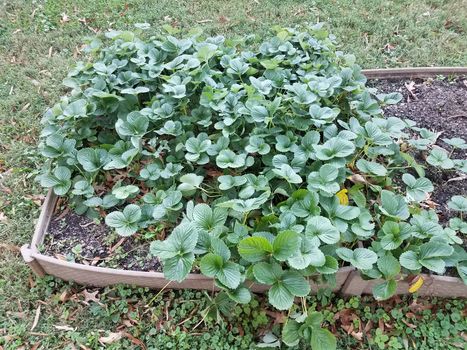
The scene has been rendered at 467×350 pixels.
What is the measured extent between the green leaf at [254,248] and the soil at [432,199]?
0.60 metres

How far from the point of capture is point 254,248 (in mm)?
1763

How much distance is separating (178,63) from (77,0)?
6.82 feet

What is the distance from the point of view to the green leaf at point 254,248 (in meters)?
1.74

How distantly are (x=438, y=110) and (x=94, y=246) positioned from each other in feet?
7.63

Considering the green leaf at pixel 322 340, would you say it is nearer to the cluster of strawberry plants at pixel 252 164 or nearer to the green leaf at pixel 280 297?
the cluster of strawberry plants at pixel 252 164

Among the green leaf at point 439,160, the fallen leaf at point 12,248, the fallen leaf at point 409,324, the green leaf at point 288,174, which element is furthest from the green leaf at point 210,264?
the green leaf at point 439,160

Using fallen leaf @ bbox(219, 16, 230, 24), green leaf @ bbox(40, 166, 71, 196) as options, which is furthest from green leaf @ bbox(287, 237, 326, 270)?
fallen leaf @ bbox(219, 16, 230, 24)

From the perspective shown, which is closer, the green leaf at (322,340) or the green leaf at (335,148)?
the green leaf at (322,340)

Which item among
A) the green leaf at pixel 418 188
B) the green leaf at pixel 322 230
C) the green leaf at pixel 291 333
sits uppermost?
the green leaf at pixel 322 230

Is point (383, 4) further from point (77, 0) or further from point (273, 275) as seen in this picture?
point (273, 275)

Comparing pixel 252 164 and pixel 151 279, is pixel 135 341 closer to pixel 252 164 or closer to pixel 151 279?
pixel 151 279

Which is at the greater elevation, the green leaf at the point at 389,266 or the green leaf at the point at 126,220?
the green leaf at the point at 126,220

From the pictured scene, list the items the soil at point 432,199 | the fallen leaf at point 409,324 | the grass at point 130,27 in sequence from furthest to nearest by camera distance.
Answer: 1. the grass at point 130,27
2. the soil at point 432,199
3. the fallen leaf at point 409,324

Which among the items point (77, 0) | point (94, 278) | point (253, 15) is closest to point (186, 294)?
point (94, 278)
